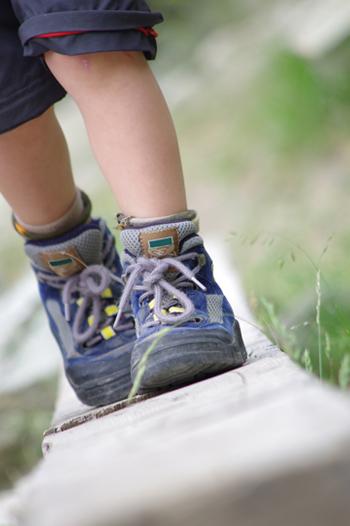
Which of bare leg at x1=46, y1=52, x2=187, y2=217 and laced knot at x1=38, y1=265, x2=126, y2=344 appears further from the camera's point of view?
laced knot at x1=38, y1=265, x2=126, y2=344

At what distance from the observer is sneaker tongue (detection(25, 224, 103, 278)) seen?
1840 millimetres

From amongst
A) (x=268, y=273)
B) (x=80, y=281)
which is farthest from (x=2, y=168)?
(x=268, y=273)

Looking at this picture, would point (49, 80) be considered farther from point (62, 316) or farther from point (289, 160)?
point (289, 160)

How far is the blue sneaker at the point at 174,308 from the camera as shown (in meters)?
1.38

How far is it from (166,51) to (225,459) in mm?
6910

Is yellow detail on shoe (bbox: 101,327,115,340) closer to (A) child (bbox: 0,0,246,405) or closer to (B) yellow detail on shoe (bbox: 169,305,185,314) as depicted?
(A) child (bbox: 0,0,246,405)

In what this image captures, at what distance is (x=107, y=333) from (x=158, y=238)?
1.13 ft

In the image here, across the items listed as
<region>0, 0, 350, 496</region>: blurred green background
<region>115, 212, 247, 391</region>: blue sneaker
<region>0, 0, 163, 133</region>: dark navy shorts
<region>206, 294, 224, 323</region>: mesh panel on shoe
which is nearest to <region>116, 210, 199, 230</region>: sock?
<region>115, 212, 247, 391</region>: blue sneaker

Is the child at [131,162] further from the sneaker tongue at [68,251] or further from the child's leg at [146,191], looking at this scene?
the sneaker tongue at [68,251]

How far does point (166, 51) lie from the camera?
7.39m

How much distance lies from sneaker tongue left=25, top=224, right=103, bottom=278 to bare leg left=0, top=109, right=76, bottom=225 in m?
0.05

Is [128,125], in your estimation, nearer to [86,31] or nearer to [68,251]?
[86,31]

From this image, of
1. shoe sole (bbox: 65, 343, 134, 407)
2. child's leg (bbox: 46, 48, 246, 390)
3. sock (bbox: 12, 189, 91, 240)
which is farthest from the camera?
sock (bbox: 12, 189, 91, 240)

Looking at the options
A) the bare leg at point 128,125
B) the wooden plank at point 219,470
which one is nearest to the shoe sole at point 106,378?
the bare leg at point 128,125
